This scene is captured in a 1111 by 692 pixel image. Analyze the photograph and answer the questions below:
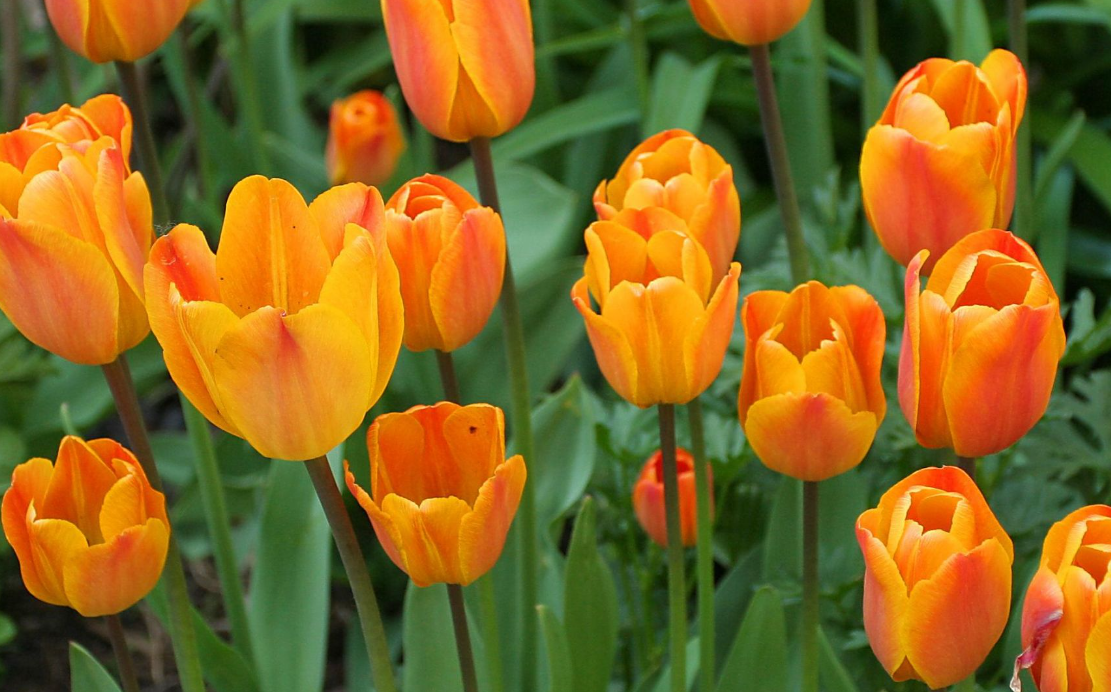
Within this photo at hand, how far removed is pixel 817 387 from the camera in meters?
0.72

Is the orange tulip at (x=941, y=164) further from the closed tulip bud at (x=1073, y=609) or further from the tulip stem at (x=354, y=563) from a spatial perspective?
the tulip stem at (x=354, y=563)

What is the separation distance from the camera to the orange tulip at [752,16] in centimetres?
89

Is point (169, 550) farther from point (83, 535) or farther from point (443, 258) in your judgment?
point (443, 258)

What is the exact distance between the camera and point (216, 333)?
0.60 m

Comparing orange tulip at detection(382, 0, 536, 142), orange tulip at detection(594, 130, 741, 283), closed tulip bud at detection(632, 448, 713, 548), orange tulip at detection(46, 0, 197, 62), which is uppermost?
orange tulip at detection(46, 0, 197, 62)

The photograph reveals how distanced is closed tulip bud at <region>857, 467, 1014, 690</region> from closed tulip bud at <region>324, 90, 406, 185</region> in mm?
1359

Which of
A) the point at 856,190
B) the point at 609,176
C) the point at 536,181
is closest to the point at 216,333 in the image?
the point at 856,190

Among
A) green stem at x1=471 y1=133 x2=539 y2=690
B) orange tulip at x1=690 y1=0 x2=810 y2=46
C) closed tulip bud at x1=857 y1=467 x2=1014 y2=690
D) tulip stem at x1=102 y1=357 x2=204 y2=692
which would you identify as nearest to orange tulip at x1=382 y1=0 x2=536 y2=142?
green stem at x1=471 y1=133 x2=539 y2=690

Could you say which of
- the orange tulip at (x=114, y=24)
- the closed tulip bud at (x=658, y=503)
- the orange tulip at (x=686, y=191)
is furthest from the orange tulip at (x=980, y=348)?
the orange tulip at (x=114, y=24)

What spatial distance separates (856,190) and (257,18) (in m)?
1.23

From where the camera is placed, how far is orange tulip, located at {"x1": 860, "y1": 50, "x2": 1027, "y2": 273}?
78cm

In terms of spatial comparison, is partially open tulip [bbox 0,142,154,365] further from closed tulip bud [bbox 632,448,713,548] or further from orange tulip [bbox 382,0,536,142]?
closed tulip bud [bbox 632,448,713,548]

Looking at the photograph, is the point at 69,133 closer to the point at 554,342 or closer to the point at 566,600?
the point at 566,600

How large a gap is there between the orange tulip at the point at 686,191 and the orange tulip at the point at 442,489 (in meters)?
0.17
